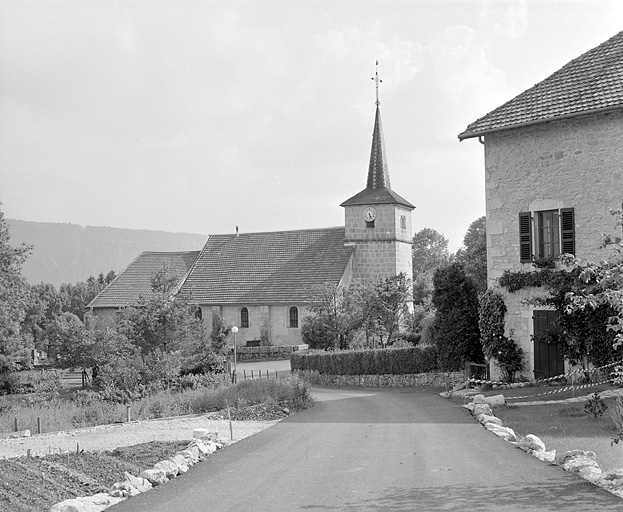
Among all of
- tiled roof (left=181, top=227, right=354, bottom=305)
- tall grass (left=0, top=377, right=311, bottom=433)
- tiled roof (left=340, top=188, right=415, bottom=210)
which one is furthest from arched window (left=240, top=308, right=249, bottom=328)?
tall grass (left=0, top=377, right=311, bottom=433)

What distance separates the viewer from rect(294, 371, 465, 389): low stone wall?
99.1ft

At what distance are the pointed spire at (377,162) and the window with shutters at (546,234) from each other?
1317 inches

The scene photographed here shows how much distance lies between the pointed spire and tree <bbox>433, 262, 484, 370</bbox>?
1100 inches

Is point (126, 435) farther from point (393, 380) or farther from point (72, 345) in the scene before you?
point (72, 345)

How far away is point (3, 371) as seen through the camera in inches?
1583

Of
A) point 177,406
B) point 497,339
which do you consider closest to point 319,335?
point 497,339

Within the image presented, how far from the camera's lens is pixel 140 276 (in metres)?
61.0

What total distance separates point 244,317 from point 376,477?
4493cm

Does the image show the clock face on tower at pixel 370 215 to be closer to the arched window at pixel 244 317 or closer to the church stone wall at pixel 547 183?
the arched window at pixel 244 317

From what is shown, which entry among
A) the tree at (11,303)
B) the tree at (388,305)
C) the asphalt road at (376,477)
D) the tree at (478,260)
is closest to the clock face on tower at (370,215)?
the tree at (478,260)

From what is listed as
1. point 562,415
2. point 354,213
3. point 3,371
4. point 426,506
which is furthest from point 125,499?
point 354,213

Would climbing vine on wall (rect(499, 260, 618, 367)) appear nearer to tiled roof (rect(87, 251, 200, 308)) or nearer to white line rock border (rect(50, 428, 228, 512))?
white line rock border (rect(50, 428, 228, 512))

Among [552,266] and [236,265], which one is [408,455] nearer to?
[552,266]

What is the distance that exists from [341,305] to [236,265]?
54.1 feet
